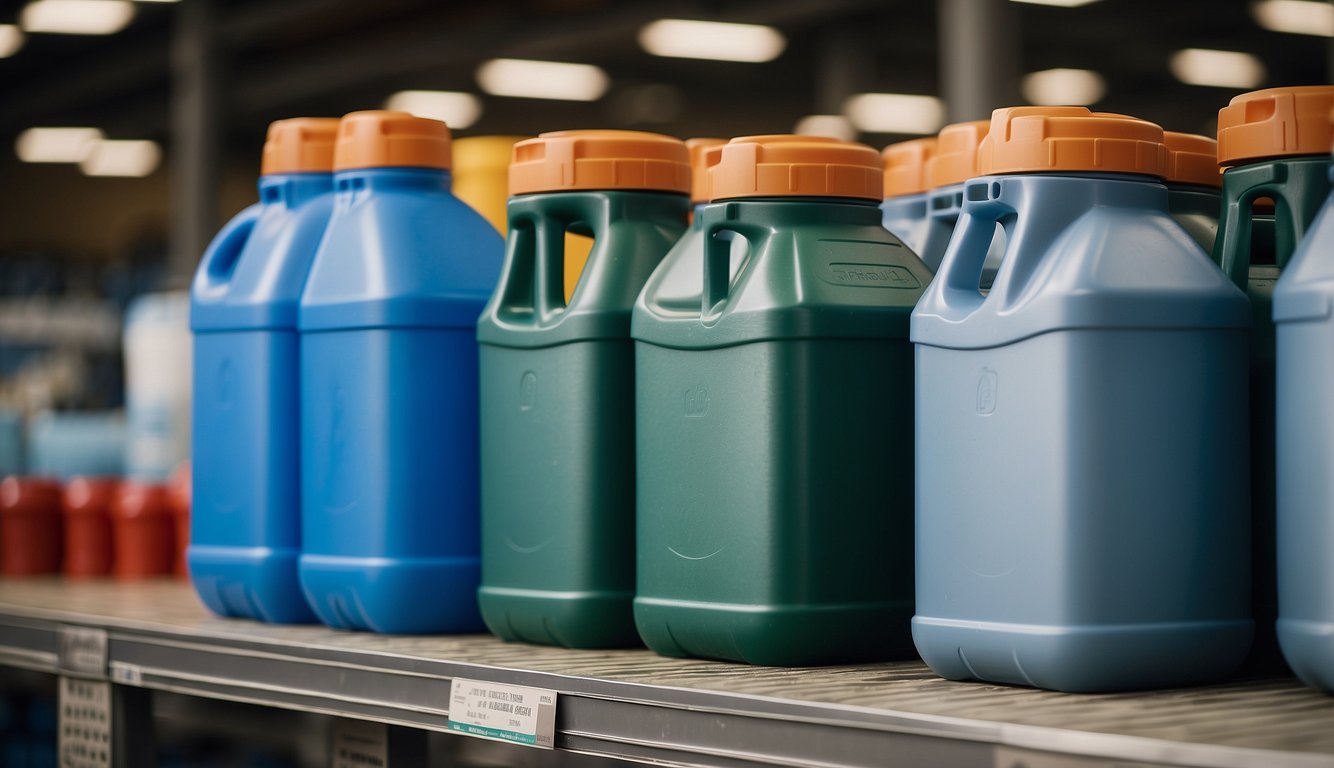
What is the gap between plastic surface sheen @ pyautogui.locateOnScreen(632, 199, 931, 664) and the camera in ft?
4.52

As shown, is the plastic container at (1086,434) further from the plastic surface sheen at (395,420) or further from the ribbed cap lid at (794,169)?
the plastic surface sheen at (395,420)

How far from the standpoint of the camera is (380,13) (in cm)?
764

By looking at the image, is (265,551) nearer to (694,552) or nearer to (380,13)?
(694,552)

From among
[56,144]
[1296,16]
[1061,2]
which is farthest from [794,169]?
[56,144]

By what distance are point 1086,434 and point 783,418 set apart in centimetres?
28

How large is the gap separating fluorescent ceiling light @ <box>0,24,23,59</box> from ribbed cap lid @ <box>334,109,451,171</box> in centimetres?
591

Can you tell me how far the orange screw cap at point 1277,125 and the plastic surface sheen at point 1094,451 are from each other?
82mm

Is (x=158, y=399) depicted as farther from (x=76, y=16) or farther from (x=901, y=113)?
(x=901, y=113)

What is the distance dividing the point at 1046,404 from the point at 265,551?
103 cm

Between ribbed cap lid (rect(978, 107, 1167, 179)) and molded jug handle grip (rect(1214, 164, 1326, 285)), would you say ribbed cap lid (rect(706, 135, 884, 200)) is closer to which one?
ribbed cap lid (rect(978, 107, 1167, 179))

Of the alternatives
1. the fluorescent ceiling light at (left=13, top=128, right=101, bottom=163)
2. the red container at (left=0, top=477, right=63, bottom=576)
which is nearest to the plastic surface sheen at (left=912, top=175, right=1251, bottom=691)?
the red container at (left=0, top=477, right=63, bottom=576)

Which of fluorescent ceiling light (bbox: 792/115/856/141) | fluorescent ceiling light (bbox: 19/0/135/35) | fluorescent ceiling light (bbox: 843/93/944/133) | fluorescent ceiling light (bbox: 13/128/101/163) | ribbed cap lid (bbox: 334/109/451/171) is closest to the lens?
ribbed cap lid (bbox: 334/109/451/171)

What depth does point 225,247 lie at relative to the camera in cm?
205

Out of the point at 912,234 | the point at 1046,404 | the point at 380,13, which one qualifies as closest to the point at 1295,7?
the point at 380,13
